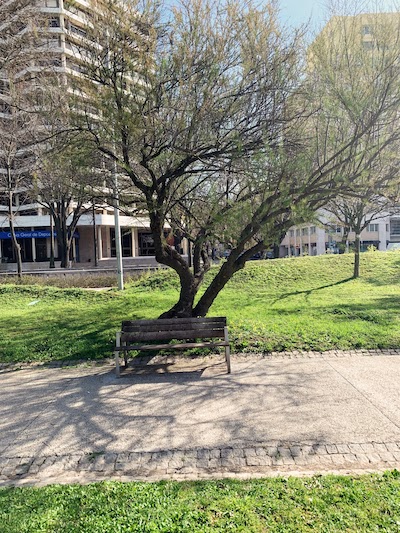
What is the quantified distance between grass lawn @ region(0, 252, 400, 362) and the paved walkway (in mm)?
991

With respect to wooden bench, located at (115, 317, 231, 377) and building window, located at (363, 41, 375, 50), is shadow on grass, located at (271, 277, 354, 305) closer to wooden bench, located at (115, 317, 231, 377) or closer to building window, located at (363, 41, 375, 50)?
wooden bench, located at (115, 317, 231, 377)

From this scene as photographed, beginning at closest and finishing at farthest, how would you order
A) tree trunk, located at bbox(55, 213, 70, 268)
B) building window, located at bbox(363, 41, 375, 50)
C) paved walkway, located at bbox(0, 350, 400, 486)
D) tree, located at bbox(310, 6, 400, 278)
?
paved walkway, located at bbox(0, 350, 400, 486)
tree, located at bbox(310, 6, 400, 278)
building window, located at bbox(363, 41, 375, 50)
tree trunk, located at bbox(55, 213, 70, 268)

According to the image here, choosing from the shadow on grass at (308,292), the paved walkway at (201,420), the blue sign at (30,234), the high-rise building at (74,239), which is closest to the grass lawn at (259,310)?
the shadow on grass at (308,292)

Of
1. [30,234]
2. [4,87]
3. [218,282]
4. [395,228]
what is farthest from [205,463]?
[395,228]

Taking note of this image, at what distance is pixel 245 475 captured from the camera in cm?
329

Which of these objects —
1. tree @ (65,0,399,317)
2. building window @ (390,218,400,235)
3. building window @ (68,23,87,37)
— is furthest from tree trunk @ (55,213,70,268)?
building window @ (390,218,400,235)

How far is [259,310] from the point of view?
1054cm

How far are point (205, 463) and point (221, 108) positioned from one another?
516 cm

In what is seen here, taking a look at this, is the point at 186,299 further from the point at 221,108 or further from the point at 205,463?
the point at 205,463

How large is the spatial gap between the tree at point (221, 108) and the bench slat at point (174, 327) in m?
1.67

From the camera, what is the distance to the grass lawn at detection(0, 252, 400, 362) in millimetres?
7523


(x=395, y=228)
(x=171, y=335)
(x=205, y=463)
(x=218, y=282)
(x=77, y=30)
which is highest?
(x=77, y=30)

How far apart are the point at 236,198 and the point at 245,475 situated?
547 centimetres

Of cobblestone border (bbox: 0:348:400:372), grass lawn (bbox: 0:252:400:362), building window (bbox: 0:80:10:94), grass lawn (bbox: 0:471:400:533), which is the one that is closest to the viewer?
grass lawn (bbox: 0:471:400:533)
